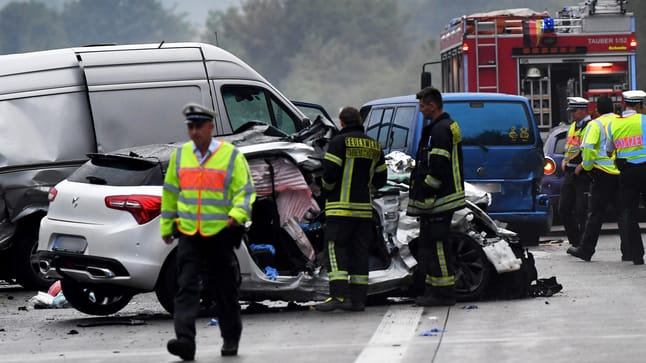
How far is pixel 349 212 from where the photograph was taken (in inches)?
471

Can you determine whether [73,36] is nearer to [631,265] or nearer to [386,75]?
[386,75]

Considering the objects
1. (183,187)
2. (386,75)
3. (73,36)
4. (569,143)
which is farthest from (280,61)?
(183,187)

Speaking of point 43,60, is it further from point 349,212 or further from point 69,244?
point 349,212

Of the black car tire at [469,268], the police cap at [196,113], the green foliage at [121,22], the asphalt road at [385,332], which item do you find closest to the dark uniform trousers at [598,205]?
the asphalt road at [385,332]

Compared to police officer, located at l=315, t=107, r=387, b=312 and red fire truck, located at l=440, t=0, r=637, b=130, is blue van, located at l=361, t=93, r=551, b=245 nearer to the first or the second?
red fire truck, located at l=440, t=0, r=637, b=130

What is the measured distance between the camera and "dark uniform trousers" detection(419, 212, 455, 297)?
12.1 m

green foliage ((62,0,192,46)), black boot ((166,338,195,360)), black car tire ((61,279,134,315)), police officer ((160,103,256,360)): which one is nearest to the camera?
black boot ((166,338,195,360))

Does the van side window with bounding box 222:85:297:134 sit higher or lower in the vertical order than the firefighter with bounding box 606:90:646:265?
higher

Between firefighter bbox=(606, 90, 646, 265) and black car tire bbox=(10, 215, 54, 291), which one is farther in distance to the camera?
firefighter bbox=(606, 90, 646, 265)

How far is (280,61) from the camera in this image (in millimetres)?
111375

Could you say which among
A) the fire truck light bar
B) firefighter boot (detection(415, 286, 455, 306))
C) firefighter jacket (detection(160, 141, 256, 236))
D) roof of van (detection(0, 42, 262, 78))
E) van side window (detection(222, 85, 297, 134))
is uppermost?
roof of van (detection(0, 42, 262, 78))

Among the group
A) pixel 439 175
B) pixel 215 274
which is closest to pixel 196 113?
pixel 215 274

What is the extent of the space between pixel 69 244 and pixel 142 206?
0.70 m

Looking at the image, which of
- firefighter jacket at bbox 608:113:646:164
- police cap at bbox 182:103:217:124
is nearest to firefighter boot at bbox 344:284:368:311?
police cap at bbox 182:103:217:124
